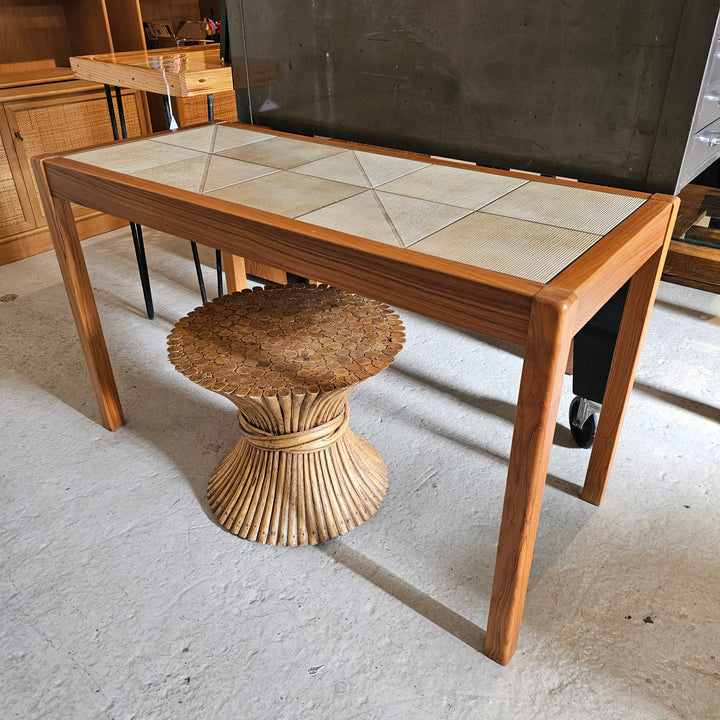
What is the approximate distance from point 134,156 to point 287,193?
1.67 ft

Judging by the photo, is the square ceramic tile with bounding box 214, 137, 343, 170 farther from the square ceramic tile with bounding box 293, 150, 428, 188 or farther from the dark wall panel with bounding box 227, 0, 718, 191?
the dark wall panel with bounding box 227, 0, 718, 191

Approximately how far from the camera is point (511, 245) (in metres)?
0.97

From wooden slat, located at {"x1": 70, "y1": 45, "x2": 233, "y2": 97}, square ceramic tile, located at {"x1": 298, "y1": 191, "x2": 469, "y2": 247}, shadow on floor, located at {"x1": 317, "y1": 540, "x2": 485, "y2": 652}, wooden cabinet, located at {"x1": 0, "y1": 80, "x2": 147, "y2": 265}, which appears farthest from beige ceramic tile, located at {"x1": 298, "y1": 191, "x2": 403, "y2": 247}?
wooden cabinet, located at {"x1": 0, "y1": 80, "x2": 147, "y2": 265}

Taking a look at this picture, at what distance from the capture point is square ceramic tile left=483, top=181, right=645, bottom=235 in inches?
41.3

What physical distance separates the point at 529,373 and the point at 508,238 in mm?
251

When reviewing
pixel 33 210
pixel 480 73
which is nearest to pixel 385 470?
pixel 480 73

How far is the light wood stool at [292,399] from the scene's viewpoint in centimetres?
127

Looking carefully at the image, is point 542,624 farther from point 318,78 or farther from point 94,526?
point 318,78

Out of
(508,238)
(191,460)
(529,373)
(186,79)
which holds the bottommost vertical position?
(191,460)

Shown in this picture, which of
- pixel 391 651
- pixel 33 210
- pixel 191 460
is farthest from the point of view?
pixel 33 210

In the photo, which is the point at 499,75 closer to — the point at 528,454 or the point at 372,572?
the point at 528,454

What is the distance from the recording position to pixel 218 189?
48.8 inches

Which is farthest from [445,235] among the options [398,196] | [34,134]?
[34,134]

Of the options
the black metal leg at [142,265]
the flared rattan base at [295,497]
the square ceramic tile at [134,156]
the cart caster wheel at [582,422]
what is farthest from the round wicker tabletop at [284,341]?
the black metal leg at [142,265]
